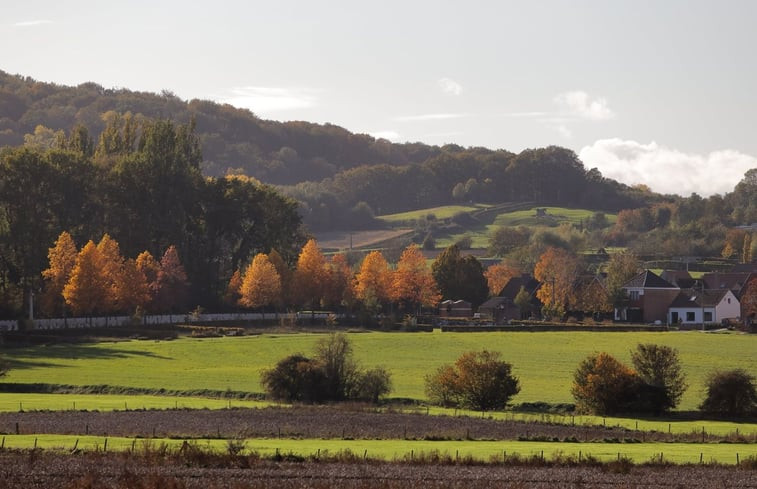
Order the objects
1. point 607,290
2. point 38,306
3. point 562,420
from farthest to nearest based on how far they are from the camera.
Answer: point 607,290 < point 38,306 < point 562,420

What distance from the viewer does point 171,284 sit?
138 metres

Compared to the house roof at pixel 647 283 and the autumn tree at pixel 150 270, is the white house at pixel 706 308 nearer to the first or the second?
the house roof at pixel 647 283

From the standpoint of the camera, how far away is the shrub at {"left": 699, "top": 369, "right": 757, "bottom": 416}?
72.4 metres

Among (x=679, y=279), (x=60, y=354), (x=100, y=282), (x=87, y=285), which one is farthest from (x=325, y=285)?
(x=679, y=279)

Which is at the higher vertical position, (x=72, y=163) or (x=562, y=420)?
(x=72, y=163)

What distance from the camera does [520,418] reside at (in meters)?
68.8

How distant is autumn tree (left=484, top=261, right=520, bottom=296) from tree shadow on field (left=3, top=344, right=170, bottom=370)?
84.9 meters

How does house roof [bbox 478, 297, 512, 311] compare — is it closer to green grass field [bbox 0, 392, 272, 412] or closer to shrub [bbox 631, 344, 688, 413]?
shrub [bbox 631, 344, 688, 413]

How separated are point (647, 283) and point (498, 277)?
34107 mm

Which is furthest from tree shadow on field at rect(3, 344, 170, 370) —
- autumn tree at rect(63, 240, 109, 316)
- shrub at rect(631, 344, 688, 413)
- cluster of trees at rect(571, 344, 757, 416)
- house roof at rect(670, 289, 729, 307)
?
house roof at rect(670, 289, 729, 307)

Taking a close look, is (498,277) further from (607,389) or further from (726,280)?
(607,389)

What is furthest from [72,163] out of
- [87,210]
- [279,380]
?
[279,380]

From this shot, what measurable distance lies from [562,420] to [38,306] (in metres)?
73.1

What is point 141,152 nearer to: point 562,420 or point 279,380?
point 279,380
